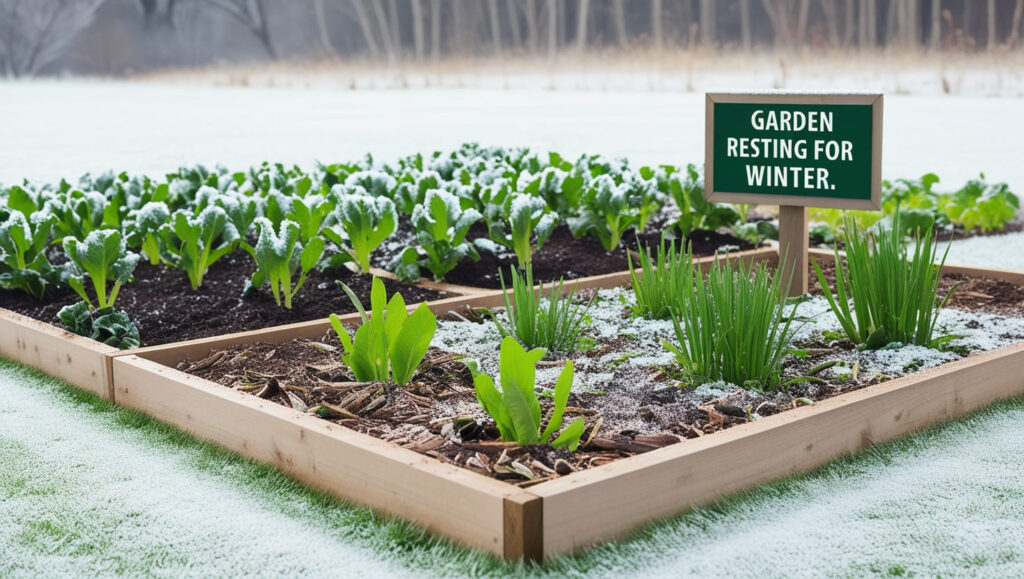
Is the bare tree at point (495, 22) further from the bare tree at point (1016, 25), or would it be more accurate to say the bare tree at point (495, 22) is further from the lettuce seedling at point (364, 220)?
the lettuce seedling at point (364, 220)

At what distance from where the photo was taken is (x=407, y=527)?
6.98 feet

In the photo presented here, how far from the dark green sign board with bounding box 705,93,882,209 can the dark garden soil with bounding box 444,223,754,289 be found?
0.39 metres

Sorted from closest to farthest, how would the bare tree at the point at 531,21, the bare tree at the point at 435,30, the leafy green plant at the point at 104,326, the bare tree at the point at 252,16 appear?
the leafy green plant at the point at 104,326, the bare tree at the point at 531,21, the bare tree at the point at 435,30, the bare tree at the point at 252,16

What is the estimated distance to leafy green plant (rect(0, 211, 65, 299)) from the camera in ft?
13.3

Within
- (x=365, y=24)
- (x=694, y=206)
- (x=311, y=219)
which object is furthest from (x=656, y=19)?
(x=311, y=219)

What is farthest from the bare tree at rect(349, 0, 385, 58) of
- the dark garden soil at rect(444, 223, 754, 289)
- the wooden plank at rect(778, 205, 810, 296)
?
the wooden plank at rect(778, 205, 810, 296)

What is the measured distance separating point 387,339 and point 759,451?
39.4 inches

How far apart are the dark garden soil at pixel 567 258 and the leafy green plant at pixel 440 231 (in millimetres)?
141

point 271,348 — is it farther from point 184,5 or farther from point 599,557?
point 184,5

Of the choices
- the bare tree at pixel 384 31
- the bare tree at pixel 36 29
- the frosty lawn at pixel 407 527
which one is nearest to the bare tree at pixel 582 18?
the bare tree at pixel 384 31

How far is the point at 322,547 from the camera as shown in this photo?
83.1 inches

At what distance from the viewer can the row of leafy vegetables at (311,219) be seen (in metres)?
3.79

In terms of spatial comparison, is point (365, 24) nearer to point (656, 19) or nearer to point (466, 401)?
point (656, 19)

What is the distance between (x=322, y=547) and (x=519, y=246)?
8.03ft
